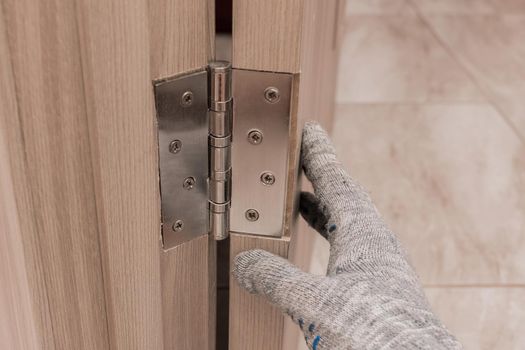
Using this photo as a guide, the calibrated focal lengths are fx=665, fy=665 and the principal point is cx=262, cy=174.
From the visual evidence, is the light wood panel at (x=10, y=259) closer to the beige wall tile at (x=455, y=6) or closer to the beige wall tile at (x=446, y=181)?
the beige wall tile at (x=446, y=181)

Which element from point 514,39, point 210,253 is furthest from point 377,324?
point 514,39

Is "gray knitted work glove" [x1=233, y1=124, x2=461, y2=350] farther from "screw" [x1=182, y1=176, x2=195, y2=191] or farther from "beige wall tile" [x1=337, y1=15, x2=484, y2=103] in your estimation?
"beige wall tile" [x1=337, y1=15, x2=484, y2=103]

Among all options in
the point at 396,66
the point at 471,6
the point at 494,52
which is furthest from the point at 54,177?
the point at 471,6

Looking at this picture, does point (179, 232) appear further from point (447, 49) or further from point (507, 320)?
point (447, 49)

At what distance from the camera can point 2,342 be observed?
0.36 meters

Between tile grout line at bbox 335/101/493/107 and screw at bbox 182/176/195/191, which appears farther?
tile grout line at bbox 335/101/493/107

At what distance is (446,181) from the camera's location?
1513 mm

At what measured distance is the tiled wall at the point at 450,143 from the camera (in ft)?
4.04

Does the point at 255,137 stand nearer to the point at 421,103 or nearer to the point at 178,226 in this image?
the point at 178,226

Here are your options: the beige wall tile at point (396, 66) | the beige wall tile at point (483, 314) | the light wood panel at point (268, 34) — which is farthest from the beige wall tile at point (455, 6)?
the light wood panel at point (268, 34)

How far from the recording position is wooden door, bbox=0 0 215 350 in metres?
0.29

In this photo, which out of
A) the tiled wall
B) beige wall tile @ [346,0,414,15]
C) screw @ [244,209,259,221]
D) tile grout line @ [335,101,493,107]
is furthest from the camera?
beige wall tile @ [346,0,414,15]

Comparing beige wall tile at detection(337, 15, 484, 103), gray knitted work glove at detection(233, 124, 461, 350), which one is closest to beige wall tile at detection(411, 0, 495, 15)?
beige wall tile at detection(337, 15, 484, 103)

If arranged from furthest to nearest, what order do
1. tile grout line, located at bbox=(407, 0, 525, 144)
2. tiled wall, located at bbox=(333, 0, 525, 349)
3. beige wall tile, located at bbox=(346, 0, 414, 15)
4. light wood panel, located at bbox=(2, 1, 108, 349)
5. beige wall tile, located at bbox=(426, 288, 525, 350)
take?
beige wall tile, located at bbox=(346, 0, 414, 15) → tile grout line, located at bbox=(407, 0, 525, 144) → tiled wall, located at bbox=(333, 0, 525, 349) → beige wall tile, located at bbox=(426, 288, 525, 350) → light wood panel, located at bbox=(2, 1, 108, 349)
